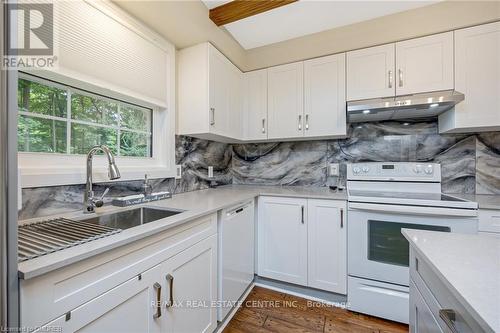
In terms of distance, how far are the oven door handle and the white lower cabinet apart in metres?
0.14

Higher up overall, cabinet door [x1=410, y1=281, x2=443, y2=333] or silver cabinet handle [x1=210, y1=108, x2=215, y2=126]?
silver cabinet handle [x1=210, y1=108, x2=215, y2=126]

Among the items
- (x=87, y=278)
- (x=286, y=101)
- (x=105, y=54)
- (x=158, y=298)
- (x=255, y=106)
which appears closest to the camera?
(x=87, y=278)

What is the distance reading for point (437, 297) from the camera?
0.69m

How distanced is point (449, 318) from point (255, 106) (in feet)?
7.24

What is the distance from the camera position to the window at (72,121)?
3.64 feet

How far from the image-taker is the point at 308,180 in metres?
2.47

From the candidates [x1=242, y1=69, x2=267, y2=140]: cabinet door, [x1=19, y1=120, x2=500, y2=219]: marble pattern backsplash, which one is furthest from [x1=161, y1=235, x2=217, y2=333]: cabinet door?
[x1=242, y1=69, x2=267, y2=140]: cabinet door

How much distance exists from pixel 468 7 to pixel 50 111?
2.93m

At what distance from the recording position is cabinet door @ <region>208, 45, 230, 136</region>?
1.92 metres

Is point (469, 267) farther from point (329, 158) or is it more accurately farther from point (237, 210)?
point (329, 158)

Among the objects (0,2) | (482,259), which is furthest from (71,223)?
(482,259)

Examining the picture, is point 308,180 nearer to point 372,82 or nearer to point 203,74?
point 372,82

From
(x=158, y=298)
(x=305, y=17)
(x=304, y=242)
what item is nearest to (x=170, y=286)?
(x=158, y=298)

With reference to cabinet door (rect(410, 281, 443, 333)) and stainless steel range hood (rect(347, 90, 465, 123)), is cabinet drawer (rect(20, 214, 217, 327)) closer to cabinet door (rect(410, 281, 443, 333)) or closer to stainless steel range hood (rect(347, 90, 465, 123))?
cabinet door (rect(410, 281, 443, 333))
